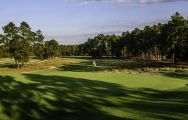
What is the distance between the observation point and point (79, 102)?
1005 inches

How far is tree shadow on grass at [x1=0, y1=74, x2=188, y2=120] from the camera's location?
2167cm

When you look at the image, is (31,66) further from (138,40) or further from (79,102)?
(79,102)

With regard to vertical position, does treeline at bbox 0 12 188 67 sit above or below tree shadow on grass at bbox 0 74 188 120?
above

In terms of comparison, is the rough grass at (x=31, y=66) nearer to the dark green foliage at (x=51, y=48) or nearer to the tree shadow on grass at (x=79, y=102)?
the dark green foliage at (x=51, y=48)

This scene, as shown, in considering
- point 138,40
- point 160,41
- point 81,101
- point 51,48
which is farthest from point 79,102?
point 51,48

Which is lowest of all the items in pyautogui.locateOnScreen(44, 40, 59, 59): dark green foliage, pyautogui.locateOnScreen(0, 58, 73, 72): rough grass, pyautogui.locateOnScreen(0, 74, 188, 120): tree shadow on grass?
pyautogui.locateOnScreen(0, 58, 73, 72): rough grass

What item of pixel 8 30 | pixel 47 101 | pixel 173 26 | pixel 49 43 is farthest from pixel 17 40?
pixel 47 101

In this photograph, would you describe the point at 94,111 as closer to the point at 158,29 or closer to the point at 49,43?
the point at 158,29

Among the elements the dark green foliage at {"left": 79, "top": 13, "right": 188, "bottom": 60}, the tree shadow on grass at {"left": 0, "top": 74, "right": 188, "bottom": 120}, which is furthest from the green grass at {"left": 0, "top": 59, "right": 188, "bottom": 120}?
the dark green foliage at {"left": 79, "top": 13, "right": 188, "bottom": 60}

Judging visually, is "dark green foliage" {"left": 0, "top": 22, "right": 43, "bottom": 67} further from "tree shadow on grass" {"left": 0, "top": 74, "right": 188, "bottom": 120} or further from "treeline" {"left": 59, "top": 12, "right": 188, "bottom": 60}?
"tree shadow on grass" {"left": 0, "top": 74, "right": 188, "bottom": 120}

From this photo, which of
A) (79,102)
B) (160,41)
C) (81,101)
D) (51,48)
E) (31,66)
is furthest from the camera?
(51,48)

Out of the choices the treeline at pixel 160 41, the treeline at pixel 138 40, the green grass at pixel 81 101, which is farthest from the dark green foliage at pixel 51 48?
the green grass at pixel 81 101

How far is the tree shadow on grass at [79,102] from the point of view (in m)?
21.7

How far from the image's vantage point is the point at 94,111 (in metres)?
23.3
